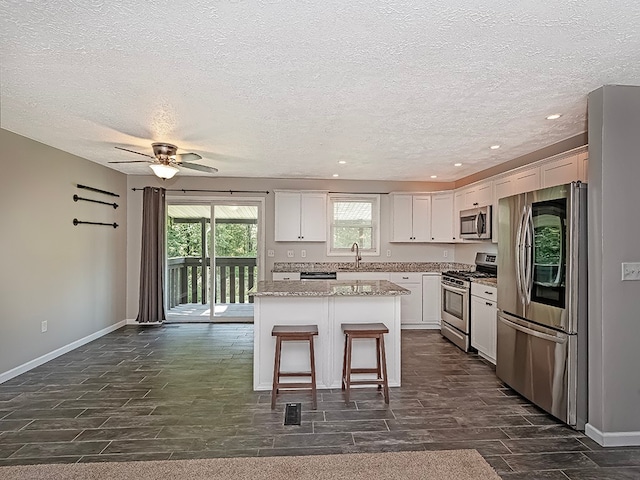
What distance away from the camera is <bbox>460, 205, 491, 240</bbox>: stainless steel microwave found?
16.5 ft

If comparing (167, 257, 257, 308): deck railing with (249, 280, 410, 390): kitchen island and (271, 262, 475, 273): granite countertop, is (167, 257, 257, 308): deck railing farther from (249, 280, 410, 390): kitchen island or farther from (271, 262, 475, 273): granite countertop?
(249, 280, 410, 390): kitchen island

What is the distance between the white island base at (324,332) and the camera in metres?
3.53

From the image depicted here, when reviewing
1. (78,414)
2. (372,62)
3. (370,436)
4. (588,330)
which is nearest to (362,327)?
(370,436)

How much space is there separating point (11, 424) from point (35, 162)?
2707 mm

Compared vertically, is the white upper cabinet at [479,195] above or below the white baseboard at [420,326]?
above

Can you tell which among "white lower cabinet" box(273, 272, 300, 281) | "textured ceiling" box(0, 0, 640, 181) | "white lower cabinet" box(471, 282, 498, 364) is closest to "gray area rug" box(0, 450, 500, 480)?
"white lower cabinet" box(471, 282, 498, 364)

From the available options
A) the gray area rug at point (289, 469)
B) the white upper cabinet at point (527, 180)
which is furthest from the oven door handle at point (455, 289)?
the gray area rug at point (289, 469)

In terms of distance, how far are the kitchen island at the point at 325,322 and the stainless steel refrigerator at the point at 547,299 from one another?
1.01 m

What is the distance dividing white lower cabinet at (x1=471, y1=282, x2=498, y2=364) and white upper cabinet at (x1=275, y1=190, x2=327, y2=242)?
2632 millimetres

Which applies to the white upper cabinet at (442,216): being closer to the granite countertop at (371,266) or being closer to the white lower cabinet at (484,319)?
the granite countertop at (371,266)

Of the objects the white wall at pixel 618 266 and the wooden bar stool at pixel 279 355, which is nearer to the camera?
the white wall at pixel 618 266

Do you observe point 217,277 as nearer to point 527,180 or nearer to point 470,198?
point 470,198

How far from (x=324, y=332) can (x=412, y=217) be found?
3425 millimetres

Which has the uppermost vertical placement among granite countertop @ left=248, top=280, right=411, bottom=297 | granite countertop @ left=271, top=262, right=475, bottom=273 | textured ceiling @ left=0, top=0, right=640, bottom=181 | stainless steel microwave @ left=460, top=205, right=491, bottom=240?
textured ceiling @ left=0, top=0, right=640, bottom=181
